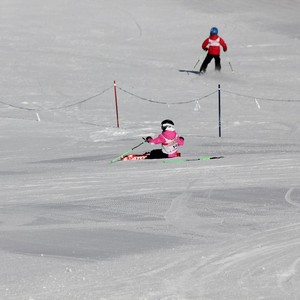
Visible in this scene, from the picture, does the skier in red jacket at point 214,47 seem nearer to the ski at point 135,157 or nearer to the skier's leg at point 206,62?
the skier's leg at point 206,62

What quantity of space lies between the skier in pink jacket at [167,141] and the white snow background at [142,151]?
0.34 meters

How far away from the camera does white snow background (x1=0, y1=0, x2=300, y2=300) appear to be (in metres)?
9.67

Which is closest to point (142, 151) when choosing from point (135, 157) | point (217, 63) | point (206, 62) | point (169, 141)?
point (135, 157)

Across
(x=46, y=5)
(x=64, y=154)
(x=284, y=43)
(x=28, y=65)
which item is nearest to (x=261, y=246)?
(x=64, y=154)

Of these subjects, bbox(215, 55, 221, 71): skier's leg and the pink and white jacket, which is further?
bbox(215, 55, 221, 71): skier's leg

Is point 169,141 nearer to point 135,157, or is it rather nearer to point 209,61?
point 135,157

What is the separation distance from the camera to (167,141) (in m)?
16.6

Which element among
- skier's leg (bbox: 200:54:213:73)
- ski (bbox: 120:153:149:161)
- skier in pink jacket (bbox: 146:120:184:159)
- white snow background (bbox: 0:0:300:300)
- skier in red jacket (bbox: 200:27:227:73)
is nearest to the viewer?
white snow background (bbox: 0:0:300:300)

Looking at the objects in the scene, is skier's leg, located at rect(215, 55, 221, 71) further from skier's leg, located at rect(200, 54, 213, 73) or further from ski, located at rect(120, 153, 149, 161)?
ski, located at rect(120, 153, 149, 161)

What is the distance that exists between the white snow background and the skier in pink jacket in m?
0.34

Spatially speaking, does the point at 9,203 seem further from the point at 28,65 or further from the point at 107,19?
the point at 107,19

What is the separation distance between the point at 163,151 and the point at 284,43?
51.2 feet

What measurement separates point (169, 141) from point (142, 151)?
143 cm

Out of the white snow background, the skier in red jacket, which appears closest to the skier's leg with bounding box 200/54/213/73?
the skier in red jacket
